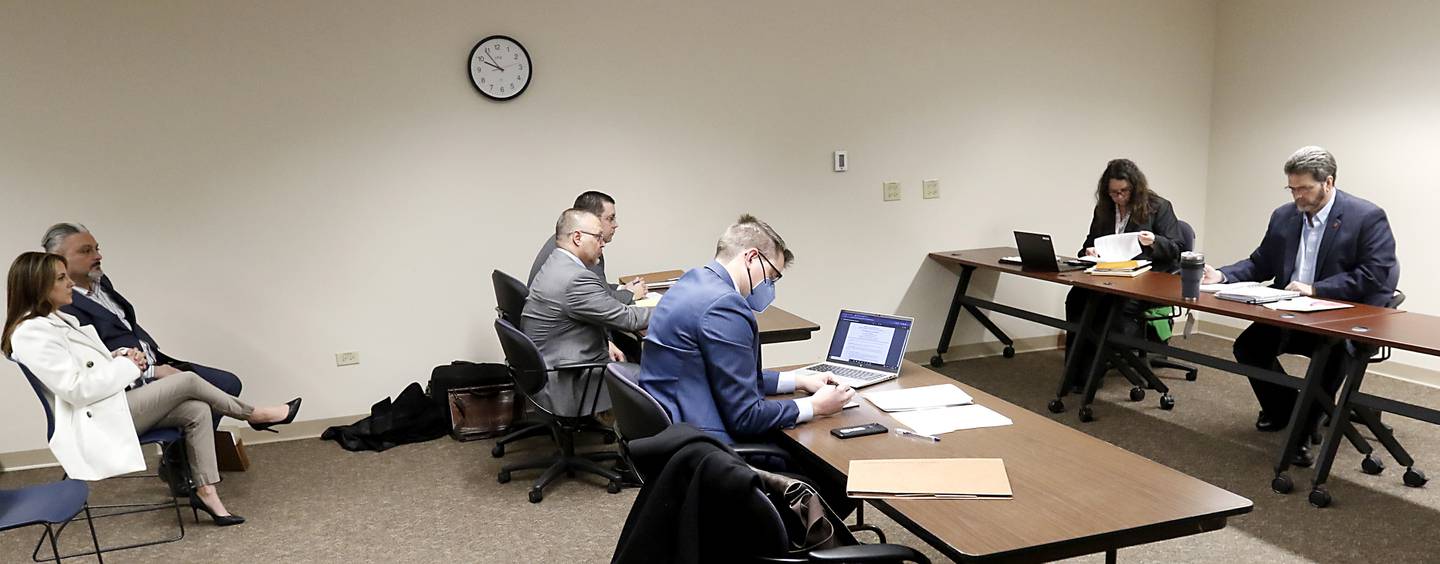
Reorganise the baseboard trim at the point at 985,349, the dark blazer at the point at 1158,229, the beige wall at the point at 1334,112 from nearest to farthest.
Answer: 1. the dark blazer at the point at 1158,229
2. the beige wall at the point at 1334,112
3. the baseboard trim at the point at 985,349

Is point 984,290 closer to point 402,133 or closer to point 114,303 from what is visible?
point 402,133

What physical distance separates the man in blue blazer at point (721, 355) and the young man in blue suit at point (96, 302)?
2403mm

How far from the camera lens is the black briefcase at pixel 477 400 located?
479 centimetres

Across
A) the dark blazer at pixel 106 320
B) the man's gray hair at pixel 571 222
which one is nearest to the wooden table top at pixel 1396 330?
the man's gray hair at pixel 571 222

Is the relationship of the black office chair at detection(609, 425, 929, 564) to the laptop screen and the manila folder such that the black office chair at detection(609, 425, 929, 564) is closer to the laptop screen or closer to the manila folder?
the manila folder

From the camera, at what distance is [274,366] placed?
4.92 metres

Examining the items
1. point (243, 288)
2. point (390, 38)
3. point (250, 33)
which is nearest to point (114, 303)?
point (243, 288)

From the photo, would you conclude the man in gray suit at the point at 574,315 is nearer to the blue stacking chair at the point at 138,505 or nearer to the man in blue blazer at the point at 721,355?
the man in blue blazer at the point at 721,355

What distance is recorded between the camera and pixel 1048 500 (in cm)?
197

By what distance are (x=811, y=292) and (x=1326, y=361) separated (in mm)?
2733

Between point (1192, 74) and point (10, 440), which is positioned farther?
point (1192, 74)

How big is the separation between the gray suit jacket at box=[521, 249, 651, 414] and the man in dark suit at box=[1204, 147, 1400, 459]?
9.00 feet

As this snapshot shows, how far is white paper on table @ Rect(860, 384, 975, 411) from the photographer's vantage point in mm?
2645

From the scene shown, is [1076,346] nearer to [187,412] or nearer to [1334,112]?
[1334,112]
